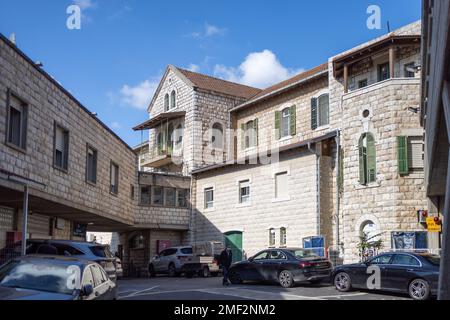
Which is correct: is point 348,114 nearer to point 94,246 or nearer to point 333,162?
point 333,162

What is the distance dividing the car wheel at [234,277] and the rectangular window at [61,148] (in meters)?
7.90

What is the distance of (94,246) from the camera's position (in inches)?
717

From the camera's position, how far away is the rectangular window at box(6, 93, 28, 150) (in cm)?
1705

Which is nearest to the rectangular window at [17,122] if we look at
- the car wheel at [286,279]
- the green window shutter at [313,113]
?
the car wheel at [286,279]

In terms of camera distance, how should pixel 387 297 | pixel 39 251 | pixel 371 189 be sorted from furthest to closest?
pixel 371 189, pixel 387 297, pixel 39 251

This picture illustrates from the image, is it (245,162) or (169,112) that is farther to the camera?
(169,112)

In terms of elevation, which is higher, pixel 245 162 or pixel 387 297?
pixel 245 162

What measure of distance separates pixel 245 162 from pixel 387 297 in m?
17.4

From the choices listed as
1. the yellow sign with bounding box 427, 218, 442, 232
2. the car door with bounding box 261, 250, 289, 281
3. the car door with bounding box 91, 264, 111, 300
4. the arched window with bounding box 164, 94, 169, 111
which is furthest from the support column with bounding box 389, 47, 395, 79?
the arched window with bounding box 164, 94, 169, 111

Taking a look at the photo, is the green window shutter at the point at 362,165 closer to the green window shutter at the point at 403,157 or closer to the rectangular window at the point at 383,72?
the green window shutter at the point at 403,157

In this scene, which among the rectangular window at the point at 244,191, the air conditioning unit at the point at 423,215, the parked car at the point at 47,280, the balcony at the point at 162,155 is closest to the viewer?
the parked car at the point at 47,280

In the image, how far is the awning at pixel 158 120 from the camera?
40.8m
